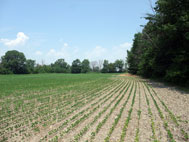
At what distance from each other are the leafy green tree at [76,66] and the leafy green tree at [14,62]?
39919 mm

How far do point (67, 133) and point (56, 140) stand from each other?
58cm

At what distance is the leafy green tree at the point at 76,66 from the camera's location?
112312 millimetres

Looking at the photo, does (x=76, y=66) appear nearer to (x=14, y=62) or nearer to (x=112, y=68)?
(x=112, y=68)

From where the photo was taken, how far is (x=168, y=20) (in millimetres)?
17203

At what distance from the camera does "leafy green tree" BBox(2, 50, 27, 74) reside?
3255 inches

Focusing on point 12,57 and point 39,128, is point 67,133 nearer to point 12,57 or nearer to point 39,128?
point 39,128

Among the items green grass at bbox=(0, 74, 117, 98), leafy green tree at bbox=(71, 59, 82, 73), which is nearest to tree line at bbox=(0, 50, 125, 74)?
leafy green tree at bbox=(71, 59, 82, 73)

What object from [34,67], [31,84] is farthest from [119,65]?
[31,84]

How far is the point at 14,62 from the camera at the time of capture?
83.8 meters

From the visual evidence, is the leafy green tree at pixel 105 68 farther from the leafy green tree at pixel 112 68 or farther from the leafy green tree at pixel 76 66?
the leafy green tree at pixel 76 66

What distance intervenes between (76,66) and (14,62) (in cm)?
4881

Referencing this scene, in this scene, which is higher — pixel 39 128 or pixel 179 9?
pixel 179 9

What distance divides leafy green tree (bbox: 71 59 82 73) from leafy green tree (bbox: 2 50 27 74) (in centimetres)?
3992

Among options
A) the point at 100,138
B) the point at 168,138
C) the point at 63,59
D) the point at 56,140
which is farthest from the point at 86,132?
the point at 63,59
